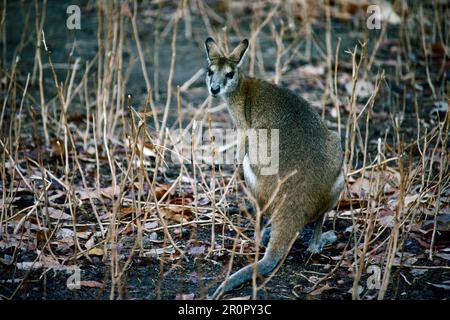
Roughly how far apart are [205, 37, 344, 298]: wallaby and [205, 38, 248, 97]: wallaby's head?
0.08 ft

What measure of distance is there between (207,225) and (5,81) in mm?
3323

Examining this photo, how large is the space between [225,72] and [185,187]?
1064mm

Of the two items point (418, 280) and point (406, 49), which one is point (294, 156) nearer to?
point (418, 280)

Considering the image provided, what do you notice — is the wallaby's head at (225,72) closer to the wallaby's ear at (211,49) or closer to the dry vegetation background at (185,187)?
the wallaby's ear at (211,49)

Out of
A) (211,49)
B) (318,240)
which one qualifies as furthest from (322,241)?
(211,49)

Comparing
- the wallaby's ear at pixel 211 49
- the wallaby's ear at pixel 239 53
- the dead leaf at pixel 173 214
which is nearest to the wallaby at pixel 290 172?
the wallaby's ear at pixel 239 53

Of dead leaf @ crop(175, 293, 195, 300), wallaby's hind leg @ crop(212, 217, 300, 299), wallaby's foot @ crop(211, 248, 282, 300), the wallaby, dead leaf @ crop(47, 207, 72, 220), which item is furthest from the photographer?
dead leaf @ crop(47, 207, 72, 220)

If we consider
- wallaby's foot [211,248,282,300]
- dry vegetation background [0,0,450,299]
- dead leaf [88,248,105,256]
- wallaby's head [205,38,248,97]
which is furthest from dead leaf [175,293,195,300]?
wallaby's head [205,38,248,97]

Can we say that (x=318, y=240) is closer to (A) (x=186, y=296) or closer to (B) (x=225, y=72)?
(A) (x=186, y=296)

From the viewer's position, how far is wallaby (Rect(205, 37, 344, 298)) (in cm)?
402

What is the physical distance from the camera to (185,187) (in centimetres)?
552

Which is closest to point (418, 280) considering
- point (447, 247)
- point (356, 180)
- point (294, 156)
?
point (447, 247)

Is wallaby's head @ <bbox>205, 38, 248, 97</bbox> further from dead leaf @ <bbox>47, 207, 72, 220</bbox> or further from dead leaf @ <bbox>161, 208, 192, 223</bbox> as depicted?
dead leaf @ <bbox>47, 207, 72, 220</bbox>

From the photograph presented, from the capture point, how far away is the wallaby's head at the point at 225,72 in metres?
4.97
